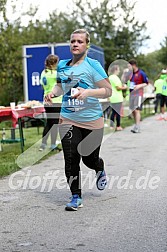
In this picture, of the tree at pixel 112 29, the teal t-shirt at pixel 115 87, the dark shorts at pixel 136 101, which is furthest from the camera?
the tree at pixel 112 29

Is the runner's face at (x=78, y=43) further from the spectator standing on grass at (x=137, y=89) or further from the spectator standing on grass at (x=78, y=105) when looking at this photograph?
the spectator standing on grass at (x=137, y=89)

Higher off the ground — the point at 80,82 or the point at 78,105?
the point at 80,82

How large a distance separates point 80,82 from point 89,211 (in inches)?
54.4

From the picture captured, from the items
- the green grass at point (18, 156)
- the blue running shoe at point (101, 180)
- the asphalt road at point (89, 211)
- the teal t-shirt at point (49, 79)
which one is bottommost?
the green grass at point (18, 156)

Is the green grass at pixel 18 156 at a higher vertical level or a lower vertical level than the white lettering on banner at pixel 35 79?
lower

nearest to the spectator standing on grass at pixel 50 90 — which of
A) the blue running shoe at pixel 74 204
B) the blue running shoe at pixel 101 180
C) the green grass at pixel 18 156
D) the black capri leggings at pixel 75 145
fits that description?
the green grass at pixel 18 156

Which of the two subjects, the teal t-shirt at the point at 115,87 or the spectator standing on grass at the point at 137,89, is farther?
the teal t-shirt at the point at 115,87

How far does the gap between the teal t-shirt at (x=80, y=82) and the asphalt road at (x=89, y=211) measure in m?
1.04

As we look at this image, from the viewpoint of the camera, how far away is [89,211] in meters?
6.42

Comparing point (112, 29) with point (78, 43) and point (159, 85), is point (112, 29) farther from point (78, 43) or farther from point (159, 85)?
point (78, 43)

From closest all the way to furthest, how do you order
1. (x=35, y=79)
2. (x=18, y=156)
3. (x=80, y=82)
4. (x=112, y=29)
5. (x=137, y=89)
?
(x=80, y=82)
(x=18, y=156)
(x=137, y=89)
(x=35, y=79)
(x=112, y=29)

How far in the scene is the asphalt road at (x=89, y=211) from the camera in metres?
5.11

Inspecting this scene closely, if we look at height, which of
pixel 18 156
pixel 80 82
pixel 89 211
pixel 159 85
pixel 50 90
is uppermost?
pixel 80 82

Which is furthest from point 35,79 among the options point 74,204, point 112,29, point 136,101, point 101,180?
point 112,29
